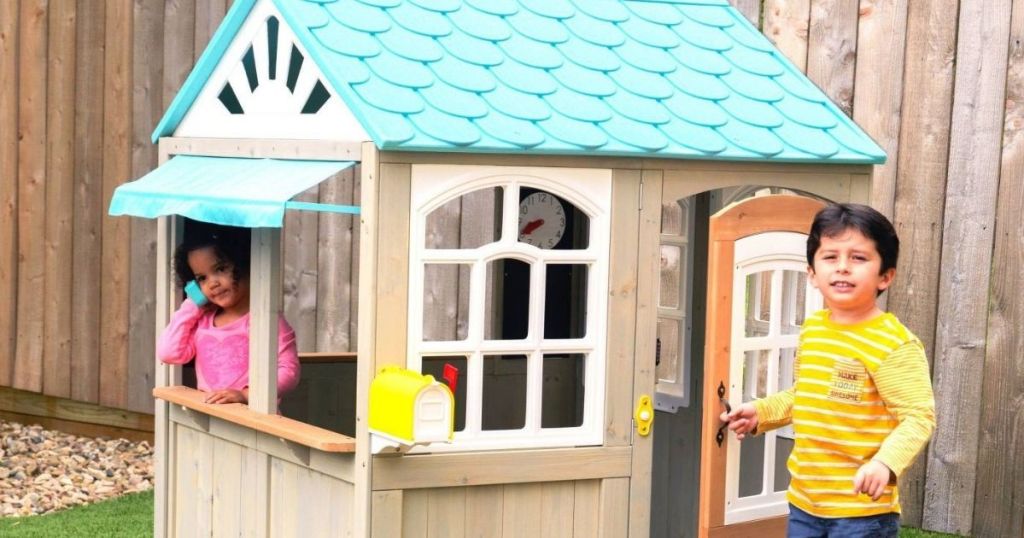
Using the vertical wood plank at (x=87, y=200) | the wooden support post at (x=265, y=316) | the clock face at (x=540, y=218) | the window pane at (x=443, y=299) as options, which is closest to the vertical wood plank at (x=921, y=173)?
the clock face at (x=540, y=218)

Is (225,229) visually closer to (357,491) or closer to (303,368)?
(303,368)

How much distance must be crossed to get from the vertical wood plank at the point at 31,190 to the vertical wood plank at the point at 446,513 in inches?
209

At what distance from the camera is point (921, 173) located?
19.0 feet

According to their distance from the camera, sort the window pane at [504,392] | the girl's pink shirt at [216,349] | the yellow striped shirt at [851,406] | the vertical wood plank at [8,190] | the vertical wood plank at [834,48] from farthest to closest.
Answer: the vertical wood plank at [8,190] → the vertical wood plank at [834,48] → the window pane at [504,392] → the girl's pink shirt at [216,349] → the yellow striped shirt at [851,406]

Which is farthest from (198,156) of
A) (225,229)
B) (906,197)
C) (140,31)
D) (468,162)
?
(140,31)

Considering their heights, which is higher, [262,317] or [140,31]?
[140,31]

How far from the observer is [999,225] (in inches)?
220

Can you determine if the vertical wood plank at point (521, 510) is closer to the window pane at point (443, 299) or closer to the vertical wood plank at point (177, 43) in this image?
the window pane at point (443, 299)

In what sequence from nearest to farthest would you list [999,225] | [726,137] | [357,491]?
1. [357,491]
2. [726,137]
3. [999,225]

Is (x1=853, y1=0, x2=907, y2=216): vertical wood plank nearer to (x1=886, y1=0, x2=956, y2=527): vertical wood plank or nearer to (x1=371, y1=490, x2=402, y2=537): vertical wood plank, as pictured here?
(x1=886, y1=0, x2=956, y2=527): vertical wood plank

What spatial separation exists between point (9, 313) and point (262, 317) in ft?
16.2

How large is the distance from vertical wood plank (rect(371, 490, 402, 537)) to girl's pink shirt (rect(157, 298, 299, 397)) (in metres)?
1.02

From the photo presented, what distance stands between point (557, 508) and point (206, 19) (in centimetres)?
446

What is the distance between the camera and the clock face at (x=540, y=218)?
5.70m
